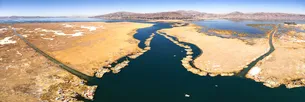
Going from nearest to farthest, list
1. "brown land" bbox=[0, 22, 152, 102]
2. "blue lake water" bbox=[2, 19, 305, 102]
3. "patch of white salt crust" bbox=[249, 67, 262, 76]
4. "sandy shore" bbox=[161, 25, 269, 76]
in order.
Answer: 1. "blue lake water" bbox=[2, 19, 305, 102]
2. "brown land" bbox=[0, 22, 152, 102]
3. "patch of white salt crust" bbox=[249, 67, 262, 76]
4. "sandy shore" bbox=[161, 25, 269, 76]

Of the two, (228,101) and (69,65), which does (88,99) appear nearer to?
(69,65)

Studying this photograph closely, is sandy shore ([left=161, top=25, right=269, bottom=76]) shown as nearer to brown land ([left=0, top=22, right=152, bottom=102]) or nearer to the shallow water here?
the shallow water

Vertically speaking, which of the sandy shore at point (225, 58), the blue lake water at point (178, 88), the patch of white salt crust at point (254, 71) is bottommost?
the blue lake water at point (178, 88)

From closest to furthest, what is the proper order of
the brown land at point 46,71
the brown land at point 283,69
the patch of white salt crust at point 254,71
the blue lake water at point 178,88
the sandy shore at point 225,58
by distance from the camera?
the blue lake water at point 178,88, the brown land at point 46,71, the brown land at point 283,69, the patch of white salt crust at point 254,71, the sandy shore at point 225,58

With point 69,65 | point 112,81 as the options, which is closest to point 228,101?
point 112,81

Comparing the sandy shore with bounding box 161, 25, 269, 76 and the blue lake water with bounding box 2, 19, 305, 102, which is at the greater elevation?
the sandy shore with bounding box 161, 25, 269, 76

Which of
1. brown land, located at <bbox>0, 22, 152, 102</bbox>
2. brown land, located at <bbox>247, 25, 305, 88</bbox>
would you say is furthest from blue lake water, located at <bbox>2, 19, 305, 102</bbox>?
brown land, located at <bbox>0, 22, 152, 102</bbox>

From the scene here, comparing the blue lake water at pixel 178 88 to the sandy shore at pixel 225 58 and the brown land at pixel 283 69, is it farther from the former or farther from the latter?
the sandy shore at pixel 225 58

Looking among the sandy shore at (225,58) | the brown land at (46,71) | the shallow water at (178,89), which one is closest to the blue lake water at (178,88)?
the shallow water at (178,89)

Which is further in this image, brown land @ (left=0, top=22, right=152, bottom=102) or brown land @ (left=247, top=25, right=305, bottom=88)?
brown land @ (left=247, top=25, right=305, bottom=88)

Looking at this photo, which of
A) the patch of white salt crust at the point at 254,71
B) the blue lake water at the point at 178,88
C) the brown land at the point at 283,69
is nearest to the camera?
the blue lake water at the point at 178,88

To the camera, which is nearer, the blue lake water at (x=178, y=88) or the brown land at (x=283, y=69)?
the blue lake water at (x=178, y=88)

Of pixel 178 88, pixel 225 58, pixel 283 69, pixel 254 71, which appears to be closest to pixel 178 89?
pixel 178 88
